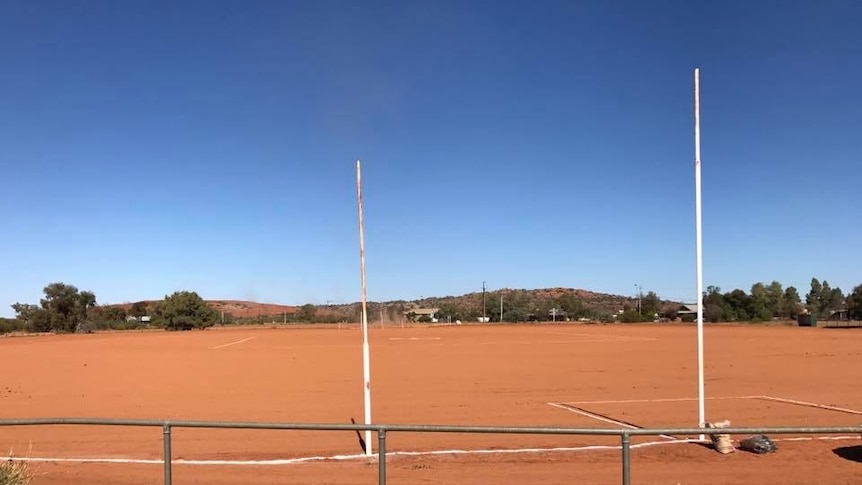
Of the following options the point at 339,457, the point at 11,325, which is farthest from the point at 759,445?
the point at 11,325

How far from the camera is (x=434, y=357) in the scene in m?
37.0

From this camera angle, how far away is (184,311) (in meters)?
92.1

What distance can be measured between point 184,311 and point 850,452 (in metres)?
91.1

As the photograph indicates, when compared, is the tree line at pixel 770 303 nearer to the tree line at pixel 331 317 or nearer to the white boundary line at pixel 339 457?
the tree line at pixel 331 317

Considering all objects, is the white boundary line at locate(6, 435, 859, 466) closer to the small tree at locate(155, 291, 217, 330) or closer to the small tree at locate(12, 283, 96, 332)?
the small tree at locate(155, 291, 217, 330)

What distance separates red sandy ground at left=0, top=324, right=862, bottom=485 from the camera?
10016mm

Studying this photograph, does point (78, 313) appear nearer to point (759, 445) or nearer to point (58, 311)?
point (58, 311)

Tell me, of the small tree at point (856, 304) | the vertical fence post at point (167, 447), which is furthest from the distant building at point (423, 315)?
the vertical fence post at point (167, 447)

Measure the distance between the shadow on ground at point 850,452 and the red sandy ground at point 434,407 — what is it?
0.02 meters

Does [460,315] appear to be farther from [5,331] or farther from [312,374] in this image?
[312,374]

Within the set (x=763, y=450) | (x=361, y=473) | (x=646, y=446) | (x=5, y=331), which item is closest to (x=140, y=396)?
(x=361, y=473)

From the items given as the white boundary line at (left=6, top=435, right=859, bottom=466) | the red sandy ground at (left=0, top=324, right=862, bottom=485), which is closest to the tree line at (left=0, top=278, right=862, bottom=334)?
the red sandy ground at (left=0, top=324, right=862, bottom=485)

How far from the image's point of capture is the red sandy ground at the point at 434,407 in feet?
32.9

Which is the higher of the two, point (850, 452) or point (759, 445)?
point (759, 445)
